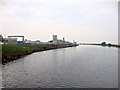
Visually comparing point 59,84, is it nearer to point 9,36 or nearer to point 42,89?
point 42,89

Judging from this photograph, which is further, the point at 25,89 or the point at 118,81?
the point at 118,81

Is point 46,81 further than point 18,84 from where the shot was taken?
Yes

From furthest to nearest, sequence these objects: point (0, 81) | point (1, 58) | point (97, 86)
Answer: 1. point (1, 58)
2. point (0, 81)
3. point (97, 86)

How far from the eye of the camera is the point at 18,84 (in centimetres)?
2186

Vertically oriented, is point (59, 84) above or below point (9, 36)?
below

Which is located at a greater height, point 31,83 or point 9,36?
point 9,36

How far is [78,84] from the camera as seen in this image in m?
22.4

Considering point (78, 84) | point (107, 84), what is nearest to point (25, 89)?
point (78, 84)

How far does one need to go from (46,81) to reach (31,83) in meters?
2.14

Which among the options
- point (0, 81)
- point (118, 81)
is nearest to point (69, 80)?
point (118, 81)

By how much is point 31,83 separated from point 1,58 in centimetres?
2107

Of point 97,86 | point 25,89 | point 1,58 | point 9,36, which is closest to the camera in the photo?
point 25,89

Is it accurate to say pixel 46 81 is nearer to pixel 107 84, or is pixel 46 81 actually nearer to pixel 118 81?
pixel 107 84

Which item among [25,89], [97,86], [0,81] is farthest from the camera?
[0,81]
